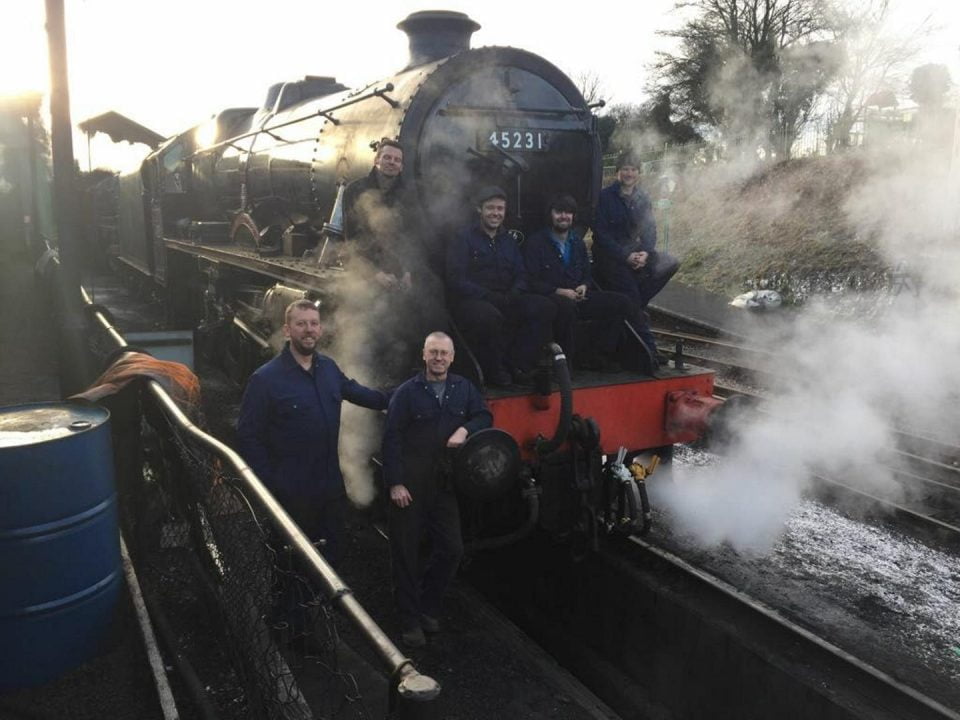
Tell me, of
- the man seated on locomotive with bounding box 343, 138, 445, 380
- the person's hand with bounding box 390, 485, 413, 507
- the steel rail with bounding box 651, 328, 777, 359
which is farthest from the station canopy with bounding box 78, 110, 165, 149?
the person's hand with bounding box 390, 485, 413, 507

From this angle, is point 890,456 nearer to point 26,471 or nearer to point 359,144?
point 359,144

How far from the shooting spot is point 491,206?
4.35m

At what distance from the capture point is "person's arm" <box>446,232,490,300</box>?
4.33m

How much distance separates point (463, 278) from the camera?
14.3 ft

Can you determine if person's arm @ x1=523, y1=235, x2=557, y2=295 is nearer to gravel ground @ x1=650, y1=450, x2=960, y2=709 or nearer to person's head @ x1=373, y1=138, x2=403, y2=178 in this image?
person's head @ x1=373, y1=138, x2=403, y2=178

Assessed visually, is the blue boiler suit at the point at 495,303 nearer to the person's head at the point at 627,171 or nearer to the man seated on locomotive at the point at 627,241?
the man seated on locomotive at the point at 627,241

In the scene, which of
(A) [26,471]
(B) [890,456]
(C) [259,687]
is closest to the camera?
(C) [259,687]

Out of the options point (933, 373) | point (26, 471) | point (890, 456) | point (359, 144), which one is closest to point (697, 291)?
point (933, 373)

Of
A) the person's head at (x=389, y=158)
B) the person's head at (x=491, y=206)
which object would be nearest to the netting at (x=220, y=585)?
the person's head at (x=389, y=158)

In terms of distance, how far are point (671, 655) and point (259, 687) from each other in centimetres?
247

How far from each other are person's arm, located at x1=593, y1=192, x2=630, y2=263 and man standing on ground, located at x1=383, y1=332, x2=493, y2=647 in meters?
1.75

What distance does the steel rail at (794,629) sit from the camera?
3342 millimetres

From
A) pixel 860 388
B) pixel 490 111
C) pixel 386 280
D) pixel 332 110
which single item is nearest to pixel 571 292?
pixel 386 280

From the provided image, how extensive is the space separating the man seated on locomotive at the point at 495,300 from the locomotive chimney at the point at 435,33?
1.52m
